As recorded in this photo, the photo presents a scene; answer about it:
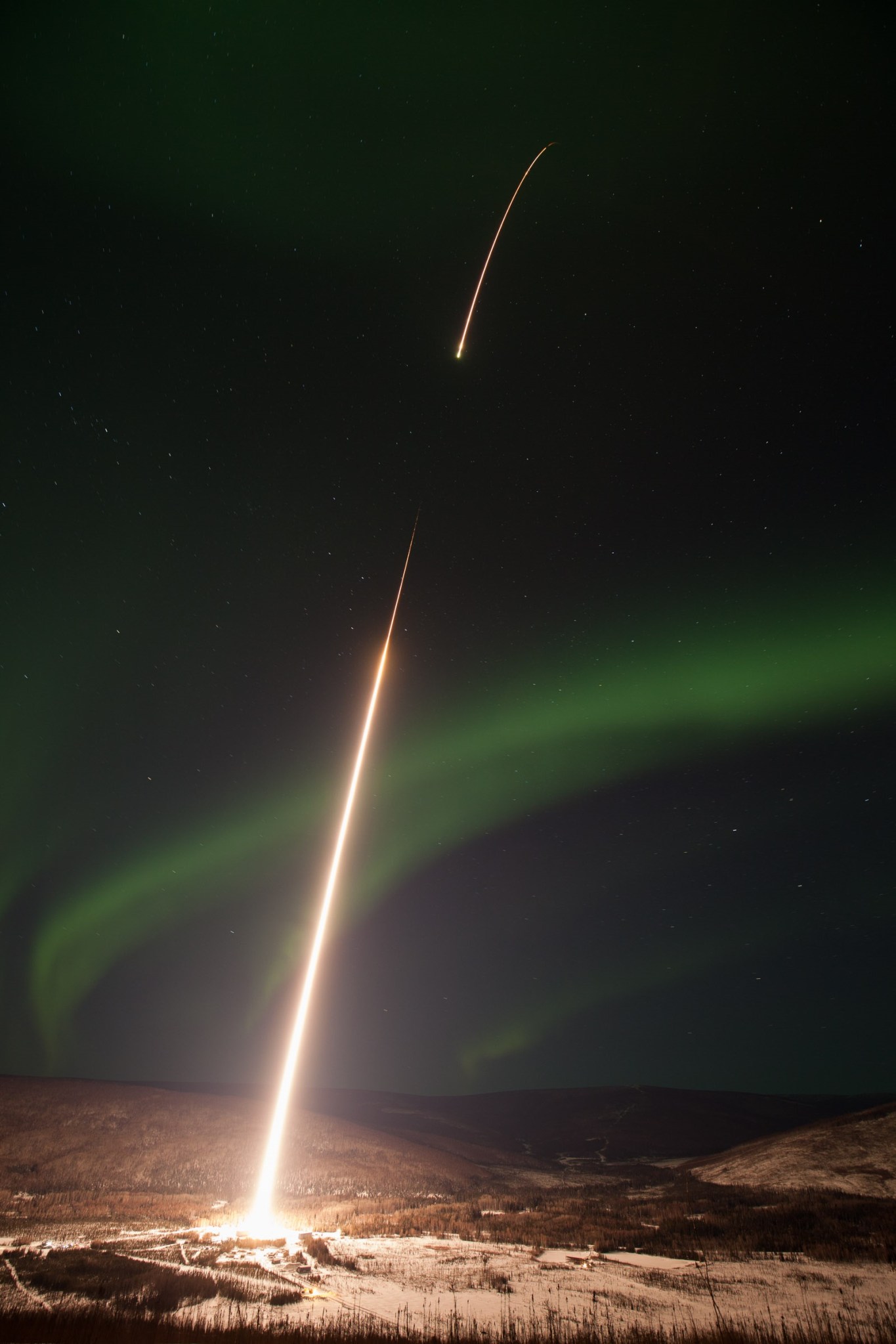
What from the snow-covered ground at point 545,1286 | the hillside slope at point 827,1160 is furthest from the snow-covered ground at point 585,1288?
the hillside slope at point 827,1160

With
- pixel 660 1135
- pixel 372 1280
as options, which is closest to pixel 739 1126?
pixel 660 1135

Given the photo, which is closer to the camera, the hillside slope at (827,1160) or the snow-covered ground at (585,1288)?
the snow-covered ground at (585,1288)

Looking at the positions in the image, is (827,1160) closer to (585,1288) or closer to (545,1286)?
(585,1288)

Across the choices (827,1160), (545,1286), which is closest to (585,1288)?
(545,1286)

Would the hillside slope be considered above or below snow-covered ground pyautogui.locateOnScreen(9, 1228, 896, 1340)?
below

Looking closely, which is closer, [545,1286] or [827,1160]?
[545,1286]

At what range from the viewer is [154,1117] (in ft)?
157

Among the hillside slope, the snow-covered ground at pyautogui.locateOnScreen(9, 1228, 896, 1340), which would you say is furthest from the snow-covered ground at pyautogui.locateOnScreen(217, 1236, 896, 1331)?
the hillside slope

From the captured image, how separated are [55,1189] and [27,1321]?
30.0 meters

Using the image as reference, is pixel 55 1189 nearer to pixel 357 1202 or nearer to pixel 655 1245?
pixel 357 1202

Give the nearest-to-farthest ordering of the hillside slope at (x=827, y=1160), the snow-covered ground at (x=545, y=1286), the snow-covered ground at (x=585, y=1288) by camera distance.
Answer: the snow-covered ground at (x=545, y=1286)
the snow-covered ground at (x=585, y=1288)
the hillside slope at (x=827, y=1160)

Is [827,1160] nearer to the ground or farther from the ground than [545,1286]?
nearer to the ground

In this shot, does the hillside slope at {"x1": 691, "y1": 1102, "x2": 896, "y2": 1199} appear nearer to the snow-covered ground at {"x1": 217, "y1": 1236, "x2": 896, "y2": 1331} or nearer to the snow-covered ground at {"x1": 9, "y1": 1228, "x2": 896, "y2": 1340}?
the snow-covered ground at {"x1": 217, "y1": 1236, "x2": 896, "y2": 1331}

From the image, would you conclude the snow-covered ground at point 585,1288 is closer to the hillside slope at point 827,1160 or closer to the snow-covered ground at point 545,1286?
the snow-covered ground at point 545,1286
